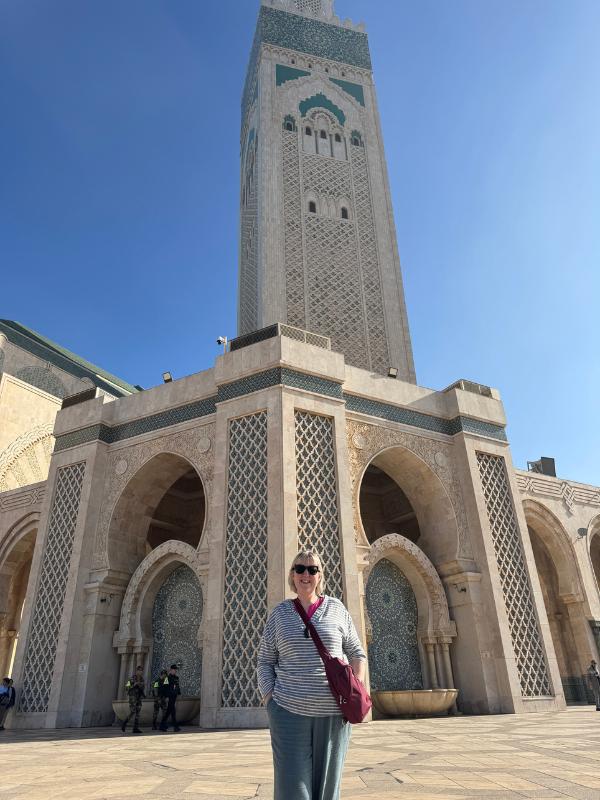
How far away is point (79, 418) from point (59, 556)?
81.5 inches

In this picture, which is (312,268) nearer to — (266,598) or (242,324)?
(242,324)

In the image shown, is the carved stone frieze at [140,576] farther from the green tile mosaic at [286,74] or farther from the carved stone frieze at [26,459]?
the green tile mosaic at [286,74]

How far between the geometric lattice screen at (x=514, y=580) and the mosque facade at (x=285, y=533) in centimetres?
3

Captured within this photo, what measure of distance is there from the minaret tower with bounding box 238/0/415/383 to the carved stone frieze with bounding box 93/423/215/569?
345 cm

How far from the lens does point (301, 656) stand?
63.3 inches

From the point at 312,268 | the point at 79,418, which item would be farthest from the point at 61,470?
the point at 312,268

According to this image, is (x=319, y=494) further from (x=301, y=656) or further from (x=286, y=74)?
(x=286, y=74)

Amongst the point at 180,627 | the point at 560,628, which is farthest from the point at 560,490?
the point at 180,627

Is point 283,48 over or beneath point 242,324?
over

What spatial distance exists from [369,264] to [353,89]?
5281 mm

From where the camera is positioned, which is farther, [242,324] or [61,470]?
[242,324]

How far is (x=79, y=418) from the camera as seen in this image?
29.8ft

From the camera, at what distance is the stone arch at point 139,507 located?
8305 millimetres

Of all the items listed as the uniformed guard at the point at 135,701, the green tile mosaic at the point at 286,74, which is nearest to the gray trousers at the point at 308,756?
the uniformed guard at the point at 135,701
